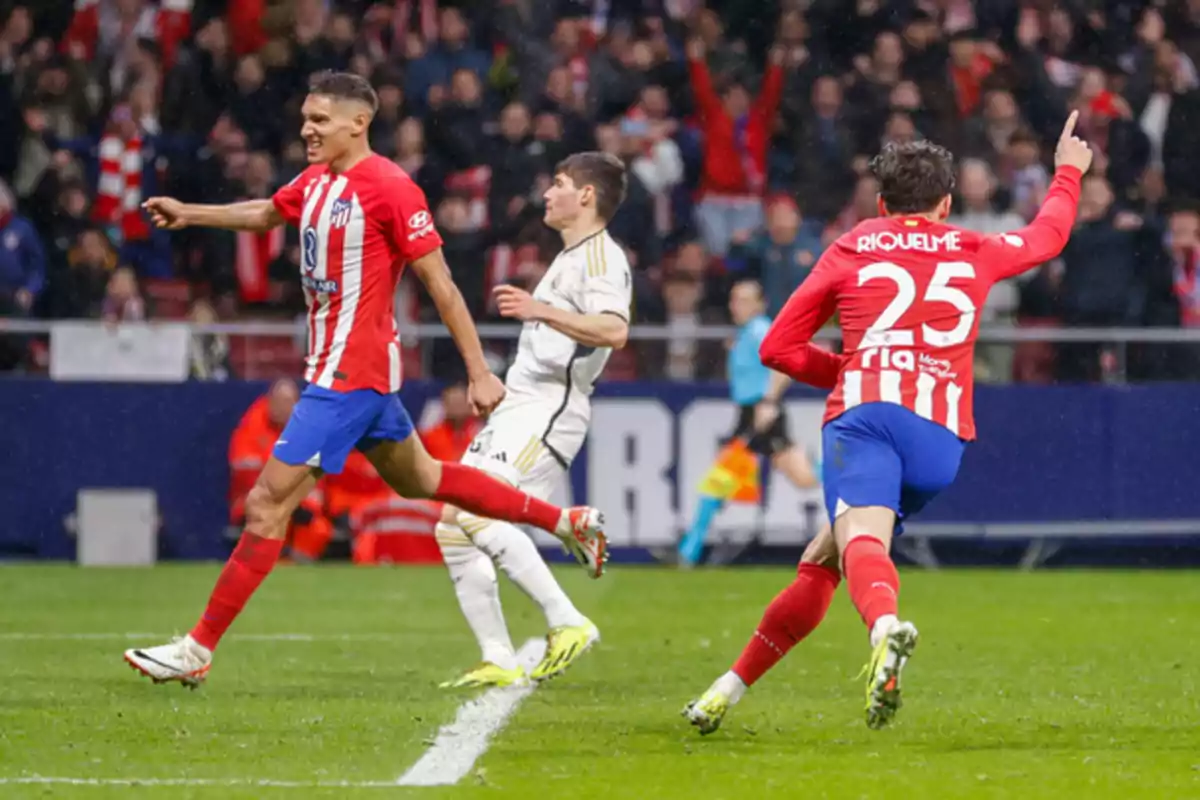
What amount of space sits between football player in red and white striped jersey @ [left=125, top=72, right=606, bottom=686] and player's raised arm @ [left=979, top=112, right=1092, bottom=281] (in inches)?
81.2

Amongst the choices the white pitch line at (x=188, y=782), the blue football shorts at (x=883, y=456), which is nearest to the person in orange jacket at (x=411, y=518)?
the blue football shorts at (x=883, y=456)

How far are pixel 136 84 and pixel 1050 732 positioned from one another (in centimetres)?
1312

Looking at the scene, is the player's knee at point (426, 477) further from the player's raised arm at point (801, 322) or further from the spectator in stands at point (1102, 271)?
the spectator in stands at point (1102, 271)

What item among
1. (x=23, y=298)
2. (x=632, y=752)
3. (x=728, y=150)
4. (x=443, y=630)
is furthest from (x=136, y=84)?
(x=632, y=752)

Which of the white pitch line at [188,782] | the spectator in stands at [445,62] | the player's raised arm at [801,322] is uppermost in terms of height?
the spectator in stands at [445,62]

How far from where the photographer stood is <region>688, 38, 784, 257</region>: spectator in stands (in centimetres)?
1833

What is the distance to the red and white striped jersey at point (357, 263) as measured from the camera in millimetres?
8180

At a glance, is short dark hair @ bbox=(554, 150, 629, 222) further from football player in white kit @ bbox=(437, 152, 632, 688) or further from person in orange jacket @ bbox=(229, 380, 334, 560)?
person in orange jacket @ bbox=(229, 380, 334, 560)

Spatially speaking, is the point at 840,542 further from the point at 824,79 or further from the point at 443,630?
the point at 824,79

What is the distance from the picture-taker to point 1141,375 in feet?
54.9

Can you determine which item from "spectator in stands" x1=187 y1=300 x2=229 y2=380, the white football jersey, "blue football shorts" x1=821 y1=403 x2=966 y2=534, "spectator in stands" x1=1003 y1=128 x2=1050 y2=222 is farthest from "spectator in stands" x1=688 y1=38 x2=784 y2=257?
"blue football shorts" x1=821 y1=403 x2=966 y2=534

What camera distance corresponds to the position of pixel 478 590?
9.12 meters

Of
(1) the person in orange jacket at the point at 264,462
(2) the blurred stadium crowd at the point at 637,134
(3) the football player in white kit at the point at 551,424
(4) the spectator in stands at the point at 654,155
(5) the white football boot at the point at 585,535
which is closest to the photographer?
(5) the white football boot at the point at 585,535

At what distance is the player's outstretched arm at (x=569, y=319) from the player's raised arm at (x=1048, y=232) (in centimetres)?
197
